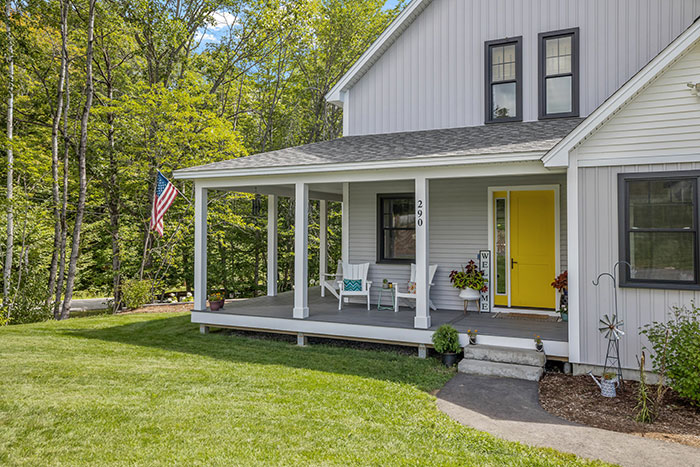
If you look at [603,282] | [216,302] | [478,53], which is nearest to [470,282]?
[603,282]

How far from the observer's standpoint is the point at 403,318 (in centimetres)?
772

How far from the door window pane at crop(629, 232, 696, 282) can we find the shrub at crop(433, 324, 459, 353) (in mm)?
2289

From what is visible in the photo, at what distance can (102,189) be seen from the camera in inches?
577

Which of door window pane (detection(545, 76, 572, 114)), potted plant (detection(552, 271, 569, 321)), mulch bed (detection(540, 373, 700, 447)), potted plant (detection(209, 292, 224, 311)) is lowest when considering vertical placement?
mulch bed (detection(540, 373, 700, 447))

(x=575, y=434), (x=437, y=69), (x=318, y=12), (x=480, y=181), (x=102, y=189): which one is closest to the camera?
(x=575, y=434)

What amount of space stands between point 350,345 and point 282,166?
3155 millimetres

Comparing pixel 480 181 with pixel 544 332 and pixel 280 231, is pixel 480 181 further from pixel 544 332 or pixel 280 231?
pixel 280 231

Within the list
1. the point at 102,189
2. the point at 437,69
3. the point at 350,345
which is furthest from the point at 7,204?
the point at 437,69

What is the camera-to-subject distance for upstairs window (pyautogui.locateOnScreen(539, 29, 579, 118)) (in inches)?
317

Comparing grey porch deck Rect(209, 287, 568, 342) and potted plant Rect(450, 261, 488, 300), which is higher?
potted plant Rect(450, 261, 488, 300)

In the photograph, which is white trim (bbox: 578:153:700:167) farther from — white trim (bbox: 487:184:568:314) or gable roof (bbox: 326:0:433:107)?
gable roof (bbox: 326:0:433:107)

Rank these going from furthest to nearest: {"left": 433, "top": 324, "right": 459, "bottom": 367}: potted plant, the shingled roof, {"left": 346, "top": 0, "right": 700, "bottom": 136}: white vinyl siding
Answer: {"left": 346, "top": 0, "right": 700, "bottom": 136}: white vinyl siding < the shingled roof < {"left": 433, "top": 324, "right": 459, "bottom": 367}: potted plant

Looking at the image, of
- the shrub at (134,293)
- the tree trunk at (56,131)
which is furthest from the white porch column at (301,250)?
the tree trunk at (56,131)

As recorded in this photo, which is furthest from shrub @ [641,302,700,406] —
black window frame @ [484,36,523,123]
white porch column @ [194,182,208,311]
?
white porch column @ [194,182,208,311]
